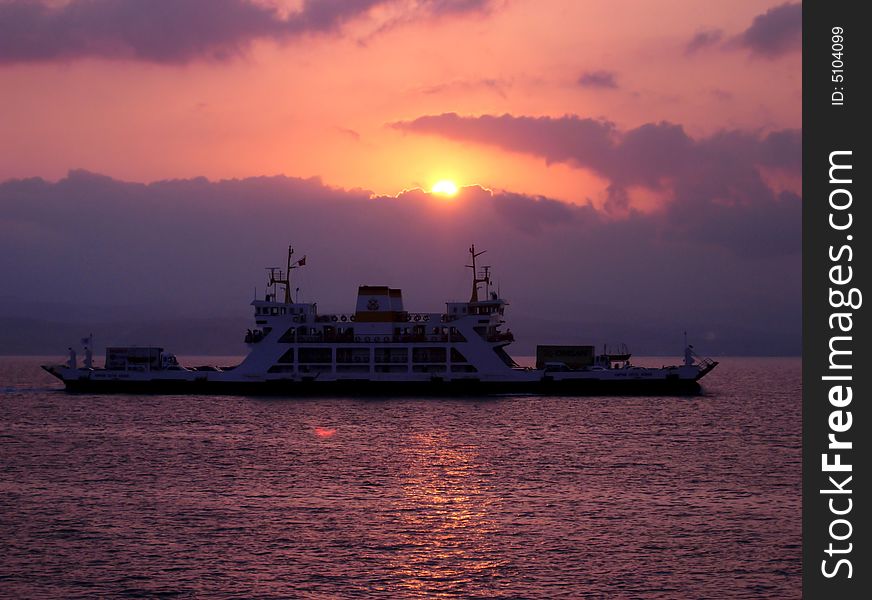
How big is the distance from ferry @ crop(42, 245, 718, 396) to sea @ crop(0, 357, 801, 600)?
17998 millimetres

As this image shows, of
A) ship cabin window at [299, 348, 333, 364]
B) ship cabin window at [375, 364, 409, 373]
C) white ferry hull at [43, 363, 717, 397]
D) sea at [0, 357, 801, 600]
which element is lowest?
sea at [0, 357, 801, 600]

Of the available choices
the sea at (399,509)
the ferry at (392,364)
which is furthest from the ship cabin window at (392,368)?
the sea at (399,509)

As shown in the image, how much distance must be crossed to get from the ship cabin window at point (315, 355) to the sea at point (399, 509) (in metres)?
20.4

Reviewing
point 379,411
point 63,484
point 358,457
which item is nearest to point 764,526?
point 358,457

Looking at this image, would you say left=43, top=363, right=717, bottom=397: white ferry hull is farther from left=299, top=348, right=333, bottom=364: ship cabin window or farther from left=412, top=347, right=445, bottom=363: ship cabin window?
left=412, top=347, right=445, bottom=363: ship cabin window

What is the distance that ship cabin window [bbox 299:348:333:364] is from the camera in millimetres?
99125

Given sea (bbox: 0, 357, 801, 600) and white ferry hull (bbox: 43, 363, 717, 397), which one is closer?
sea (bbox: 0, 357, 801, 600)

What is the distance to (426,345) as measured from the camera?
319 feet

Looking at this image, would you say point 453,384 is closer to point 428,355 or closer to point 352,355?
point 428,355

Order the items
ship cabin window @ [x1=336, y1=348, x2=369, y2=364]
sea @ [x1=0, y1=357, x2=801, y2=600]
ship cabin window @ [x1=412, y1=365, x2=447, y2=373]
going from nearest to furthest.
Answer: sea @ [x1=0, y1=357, x2=801, y2=600], ship cabin window @ [x1=412, y1=365, x2=447, y2=373], ship cabin window @ [x1=336, y1=348, x2=369, y2=364]

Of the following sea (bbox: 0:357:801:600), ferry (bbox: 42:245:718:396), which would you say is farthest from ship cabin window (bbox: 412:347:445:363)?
sea (bbox: 0:357:801:600)

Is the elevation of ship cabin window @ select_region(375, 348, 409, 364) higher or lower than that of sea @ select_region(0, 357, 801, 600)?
higher
